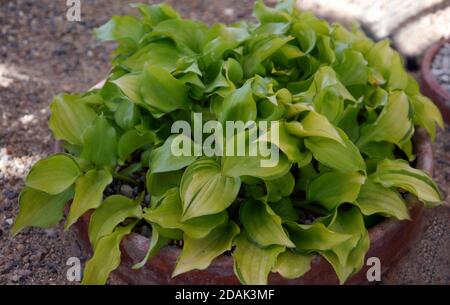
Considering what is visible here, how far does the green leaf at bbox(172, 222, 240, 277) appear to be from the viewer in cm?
179

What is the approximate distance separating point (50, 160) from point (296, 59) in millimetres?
978

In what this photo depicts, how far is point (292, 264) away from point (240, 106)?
507mm

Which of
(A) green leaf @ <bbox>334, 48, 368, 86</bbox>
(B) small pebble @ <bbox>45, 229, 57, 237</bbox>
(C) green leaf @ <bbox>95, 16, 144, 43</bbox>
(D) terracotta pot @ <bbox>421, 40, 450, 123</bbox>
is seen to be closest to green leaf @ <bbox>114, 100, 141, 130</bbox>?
(C) green leaf @ <bbox>95, 16, 144, 43</bbox>

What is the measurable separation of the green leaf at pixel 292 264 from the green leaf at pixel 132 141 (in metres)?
0.61

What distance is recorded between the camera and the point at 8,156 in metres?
2.73

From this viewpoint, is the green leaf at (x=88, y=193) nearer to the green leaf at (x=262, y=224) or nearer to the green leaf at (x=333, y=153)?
the green leaf at (x=262, y=224)

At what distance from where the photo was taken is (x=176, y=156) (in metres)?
1.88

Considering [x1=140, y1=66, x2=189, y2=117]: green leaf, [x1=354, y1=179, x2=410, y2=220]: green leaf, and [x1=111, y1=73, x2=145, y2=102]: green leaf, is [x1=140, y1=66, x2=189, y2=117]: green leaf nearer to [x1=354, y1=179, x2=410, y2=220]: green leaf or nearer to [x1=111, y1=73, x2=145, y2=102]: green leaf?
[x1=111, y1=73, x2=145, y2=102]: green leaf

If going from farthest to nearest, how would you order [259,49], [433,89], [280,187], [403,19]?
1. [403,19]
2. [433,89]
3. [259,49]
4. [280,187]

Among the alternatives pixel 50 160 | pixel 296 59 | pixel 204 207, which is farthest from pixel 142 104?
pixel 296 59

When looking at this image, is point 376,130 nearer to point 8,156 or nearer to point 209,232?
point 209,232

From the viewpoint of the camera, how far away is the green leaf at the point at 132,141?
207cm

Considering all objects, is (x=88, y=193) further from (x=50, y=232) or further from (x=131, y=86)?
(x=50, y=232)

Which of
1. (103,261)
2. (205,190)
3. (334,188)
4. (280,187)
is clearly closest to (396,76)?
(334,188)
